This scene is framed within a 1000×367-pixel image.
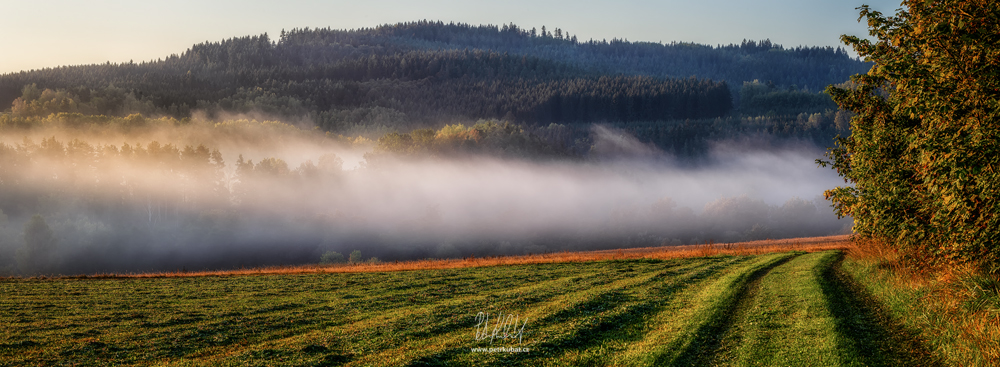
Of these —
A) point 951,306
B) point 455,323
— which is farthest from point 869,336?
point 455,323

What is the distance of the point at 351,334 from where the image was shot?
19500mm

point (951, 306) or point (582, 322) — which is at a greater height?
point (951, 306)

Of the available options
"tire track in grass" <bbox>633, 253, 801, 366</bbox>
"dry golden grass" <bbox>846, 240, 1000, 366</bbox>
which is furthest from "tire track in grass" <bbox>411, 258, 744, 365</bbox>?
"dry golden grass" <bbox>846, 240, 1000, 366</bbox>

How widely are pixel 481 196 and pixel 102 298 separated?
159 metres

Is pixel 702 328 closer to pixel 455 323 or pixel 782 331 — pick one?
pixel 782 331

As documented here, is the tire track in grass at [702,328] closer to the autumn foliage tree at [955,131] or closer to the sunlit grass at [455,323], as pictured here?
the sunlit grass at [455,323]

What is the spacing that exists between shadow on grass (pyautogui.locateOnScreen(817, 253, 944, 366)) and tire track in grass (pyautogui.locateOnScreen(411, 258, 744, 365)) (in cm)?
587

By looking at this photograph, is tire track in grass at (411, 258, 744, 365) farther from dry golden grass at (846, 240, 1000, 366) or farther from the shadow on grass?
dry golden grass at (846, 240, 1000, 366)

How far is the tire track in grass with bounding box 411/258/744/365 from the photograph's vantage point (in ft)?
51.0

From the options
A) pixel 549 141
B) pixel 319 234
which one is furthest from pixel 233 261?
pixel 549 141

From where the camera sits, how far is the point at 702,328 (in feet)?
59.3

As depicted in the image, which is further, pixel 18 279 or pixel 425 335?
pixel 18 279

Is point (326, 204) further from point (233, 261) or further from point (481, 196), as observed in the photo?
point (481, 196)

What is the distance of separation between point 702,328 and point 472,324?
303 inches
